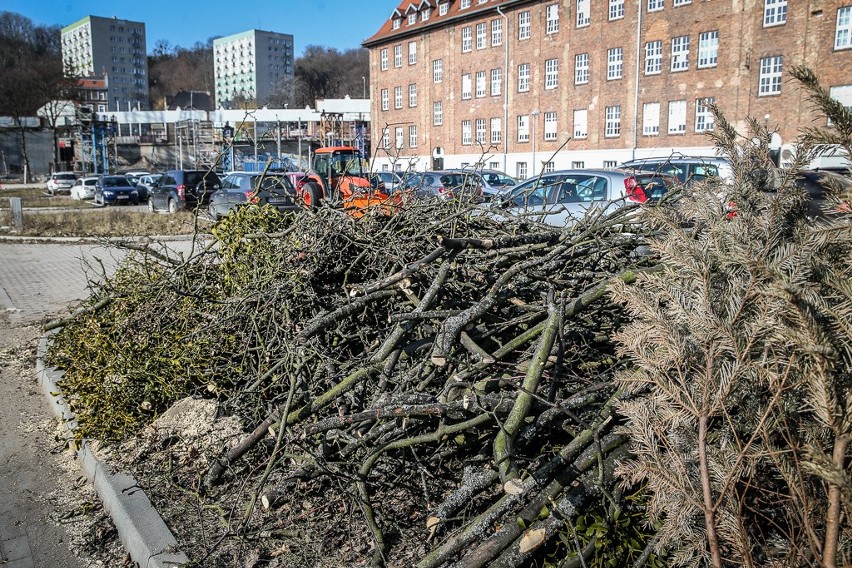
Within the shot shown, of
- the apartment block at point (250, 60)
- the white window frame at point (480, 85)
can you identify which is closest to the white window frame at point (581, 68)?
the white window frame at point (480, 85)

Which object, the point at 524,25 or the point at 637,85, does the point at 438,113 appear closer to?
the point at 524,25

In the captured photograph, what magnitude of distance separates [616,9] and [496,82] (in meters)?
10.7

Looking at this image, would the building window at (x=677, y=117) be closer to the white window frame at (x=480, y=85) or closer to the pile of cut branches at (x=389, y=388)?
the white window frame at (x=480, y=85)

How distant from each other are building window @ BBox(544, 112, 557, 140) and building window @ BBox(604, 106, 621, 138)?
13.7ft

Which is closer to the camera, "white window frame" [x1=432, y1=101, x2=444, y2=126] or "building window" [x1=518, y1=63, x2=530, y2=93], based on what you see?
"building window" [x1=518, y1=63, x2=530, y2=93]

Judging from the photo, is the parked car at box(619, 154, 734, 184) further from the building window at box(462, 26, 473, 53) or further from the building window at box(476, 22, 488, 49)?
the building window at box(462, 26, 473, 53)

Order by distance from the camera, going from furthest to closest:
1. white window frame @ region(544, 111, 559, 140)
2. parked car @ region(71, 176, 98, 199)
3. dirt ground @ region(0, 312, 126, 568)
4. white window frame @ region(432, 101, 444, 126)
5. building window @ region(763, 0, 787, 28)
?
white window frame @ region(432, 101, 444, 126)
white window frame @ region(544, 111, 559, 140)
parked car @ region(71, 176, 98, 199)
building window @ region(763, 0, 787, 28)
dirt ground @ region(0, 312, 126, 568)

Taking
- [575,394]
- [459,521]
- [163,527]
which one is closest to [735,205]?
[575,394]

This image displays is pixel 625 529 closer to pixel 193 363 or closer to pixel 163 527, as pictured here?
pixel 163 527

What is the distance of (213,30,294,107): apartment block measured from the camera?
132 metres

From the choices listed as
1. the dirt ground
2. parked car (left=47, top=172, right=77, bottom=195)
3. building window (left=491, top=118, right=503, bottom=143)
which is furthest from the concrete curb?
parked car (left=47, top=172, right=77, bottom=195)

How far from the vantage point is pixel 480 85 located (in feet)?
168

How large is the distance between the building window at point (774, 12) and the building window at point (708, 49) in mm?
2573

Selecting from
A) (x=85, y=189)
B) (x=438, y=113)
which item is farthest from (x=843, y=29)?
(x=85, y=189)
